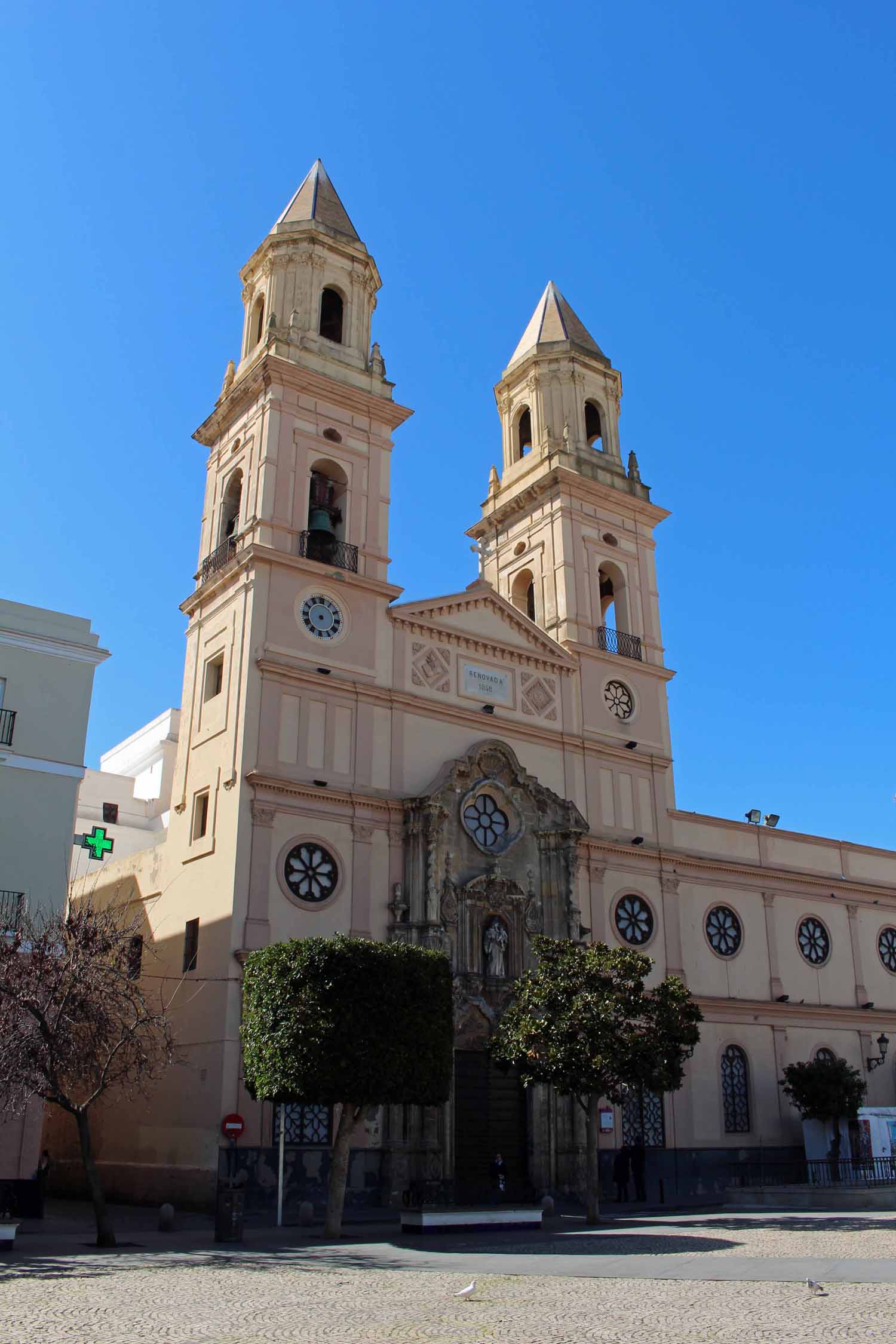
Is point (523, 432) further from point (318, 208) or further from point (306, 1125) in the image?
point (306, 1125)

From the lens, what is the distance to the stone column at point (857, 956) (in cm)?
3891

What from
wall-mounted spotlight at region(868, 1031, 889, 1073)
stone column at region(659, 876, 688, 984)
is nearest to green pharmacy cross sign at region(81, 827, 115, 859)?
stone column at region(659, 876, 688, 984)

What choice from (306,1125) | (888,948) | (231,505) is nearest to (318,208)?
(231,505)

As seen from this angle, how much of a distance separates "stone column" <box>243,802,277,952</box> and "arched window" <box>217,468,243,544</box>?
9405 mm

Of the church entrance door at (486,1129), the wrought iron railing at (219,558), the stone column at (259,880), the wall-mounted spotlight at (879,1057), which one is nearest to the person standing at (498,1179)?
the church entrance door at (486,1129)

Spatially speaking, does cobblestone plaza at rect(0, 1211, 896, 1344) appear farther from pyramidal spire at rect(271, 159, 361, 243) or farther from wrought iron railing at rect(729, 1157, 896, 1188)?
pyramidal spire at rect(271, 159, 361, 243)

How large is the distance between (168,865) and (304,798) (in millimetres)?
4211

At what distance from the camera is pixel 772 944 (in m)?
37.4

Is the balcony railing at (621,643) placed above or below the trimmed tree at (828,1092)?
above

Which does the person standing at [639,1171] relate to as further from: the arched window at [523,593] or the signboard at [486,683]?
the arched window at [523,593]

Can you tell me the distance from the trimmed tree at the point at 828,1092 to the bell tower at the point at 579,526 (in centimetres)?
1022

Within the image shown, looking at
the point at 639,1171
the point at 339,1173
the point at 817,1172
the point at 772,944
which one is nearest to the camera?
the point at 339,1173

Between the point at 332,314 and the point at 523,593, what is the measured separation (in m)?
11.3

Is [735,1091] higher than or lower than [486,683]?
lower
